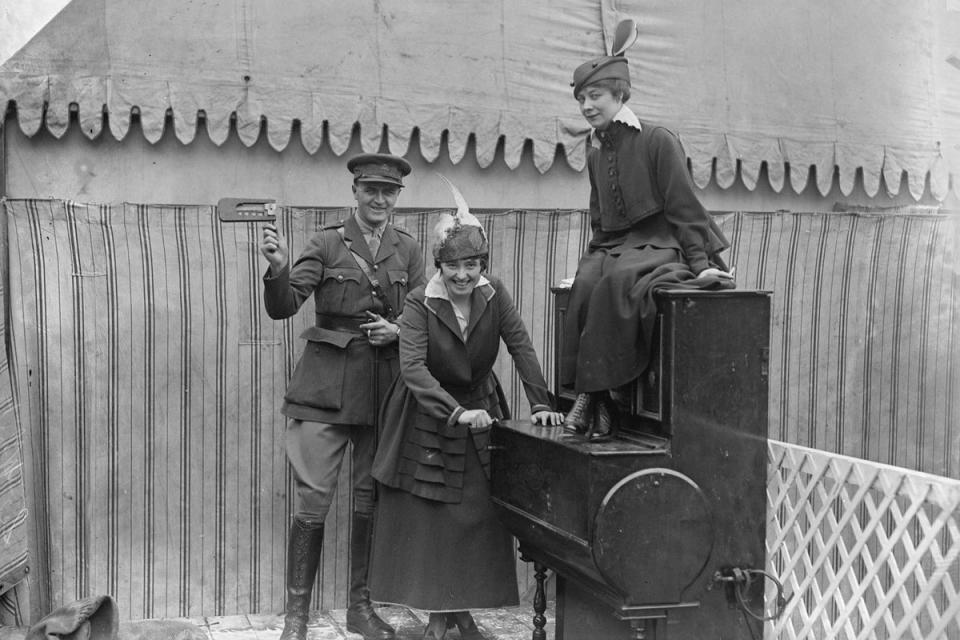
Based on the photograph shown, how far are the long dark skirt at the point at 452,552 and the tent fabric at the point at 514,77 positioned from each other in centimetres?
194

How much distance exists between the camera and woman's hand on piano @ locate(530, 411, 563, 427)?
4.86 m

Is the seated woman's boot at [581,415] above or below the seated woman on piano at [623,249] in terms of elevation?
below

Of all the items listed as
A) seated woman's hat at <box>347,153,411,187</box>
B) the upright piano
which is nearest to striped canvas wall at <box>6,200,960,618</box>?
seated woman's hat at <box>347,153,411,187</box>

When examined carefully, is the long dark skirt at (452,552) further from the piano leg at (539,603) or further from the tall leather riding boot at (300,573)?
the tall leather riding boot at (300,573)

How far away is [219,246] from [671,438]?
2.74 metres

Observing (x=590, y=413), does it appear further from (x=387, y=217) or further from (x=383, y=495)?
(x=387, y=217)

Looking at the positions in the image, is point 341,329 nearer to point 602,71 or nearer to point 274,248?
Result: point 274,248

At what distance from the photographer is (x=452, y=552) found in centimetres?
504

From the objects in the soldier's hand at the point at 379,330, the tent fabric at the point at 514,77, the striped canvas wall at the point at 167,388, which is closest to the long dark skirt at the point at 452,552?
the soldier's hand at the point at 379,330

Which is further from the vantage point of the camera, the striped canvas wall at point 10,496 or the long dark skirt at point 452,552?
the striped canvas wall at point 10,496

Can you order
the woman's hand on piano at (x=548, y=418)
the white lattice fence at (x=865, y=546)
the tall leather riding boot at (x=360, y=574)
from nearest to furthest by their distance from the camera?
the white lattice fence at (x=865, y=546)
the woman's hand on piano at (x=548, y=418)
the tall leather riding boot at (x=360, y=574)

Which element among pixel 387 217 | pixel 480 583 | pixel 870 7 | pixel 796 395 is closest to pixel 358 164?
pixel 387 217

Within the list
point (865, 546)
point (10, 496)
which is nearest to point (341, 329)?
point (10, 496)

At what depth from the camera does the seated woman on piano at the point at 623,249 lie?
165 inches
